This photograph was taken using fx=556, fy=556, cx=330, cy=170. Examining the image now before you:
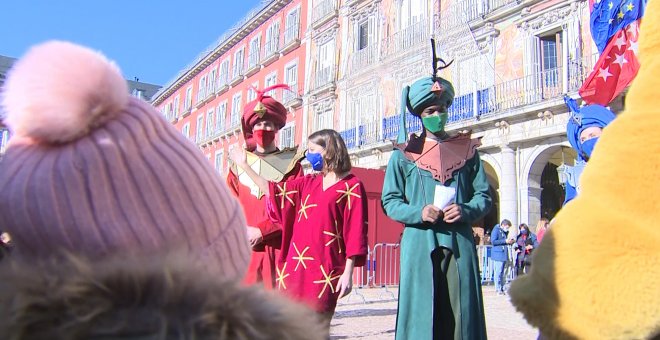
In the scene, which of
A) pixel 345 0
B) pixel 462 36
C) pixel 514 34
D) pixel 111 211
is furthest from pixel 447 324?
pixel 345 0

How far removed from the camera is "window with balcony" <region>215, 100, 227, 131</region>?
124 feet

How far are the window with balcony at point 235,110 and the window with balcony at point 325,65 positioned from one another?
10.4 m

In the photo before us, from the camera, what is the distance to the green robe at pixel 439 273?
2.91 metres

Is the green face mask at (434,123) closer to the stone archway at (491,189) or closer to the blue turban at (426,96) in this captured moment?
the blue turban at (426,96)

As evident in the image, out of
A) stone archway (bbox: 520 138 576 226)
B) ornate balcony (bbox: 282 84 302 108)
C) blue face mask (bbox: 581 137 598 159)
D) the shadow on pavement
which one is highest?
ornate balcony (bbox: 282 84 302 108)

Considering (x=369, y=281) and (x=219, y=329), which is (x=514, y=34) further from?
(x=219, y=329)

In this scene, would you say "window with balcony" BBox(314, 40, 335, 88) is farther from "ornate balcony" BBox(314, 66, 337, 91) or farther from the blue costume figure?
the blue costume figure

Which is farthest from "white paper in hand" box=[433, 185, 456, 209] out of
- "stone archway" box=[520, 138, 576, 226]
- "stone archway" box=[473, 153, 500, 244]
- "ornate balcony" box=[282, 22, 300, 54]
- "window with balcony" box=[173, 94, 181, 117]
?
"window with balcony" box=[173, 94, 181, 117]

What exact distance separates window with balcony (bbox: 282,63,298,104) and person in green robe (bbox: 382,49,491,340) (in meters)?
25.3

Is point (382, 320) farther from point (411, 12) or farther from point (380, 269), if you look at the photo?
point (411, 12)

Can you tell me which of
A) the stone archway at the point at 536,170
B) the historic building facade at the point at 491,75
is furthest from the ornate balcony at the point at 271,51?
the stone archway at the point at 536,170

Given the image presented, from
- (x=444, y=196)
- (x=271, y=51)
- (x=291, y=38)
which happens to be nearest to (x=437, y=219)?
(x=444, y=196)

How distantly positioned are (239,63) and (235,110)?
305 cm

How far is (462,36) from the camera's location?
61.6ft
